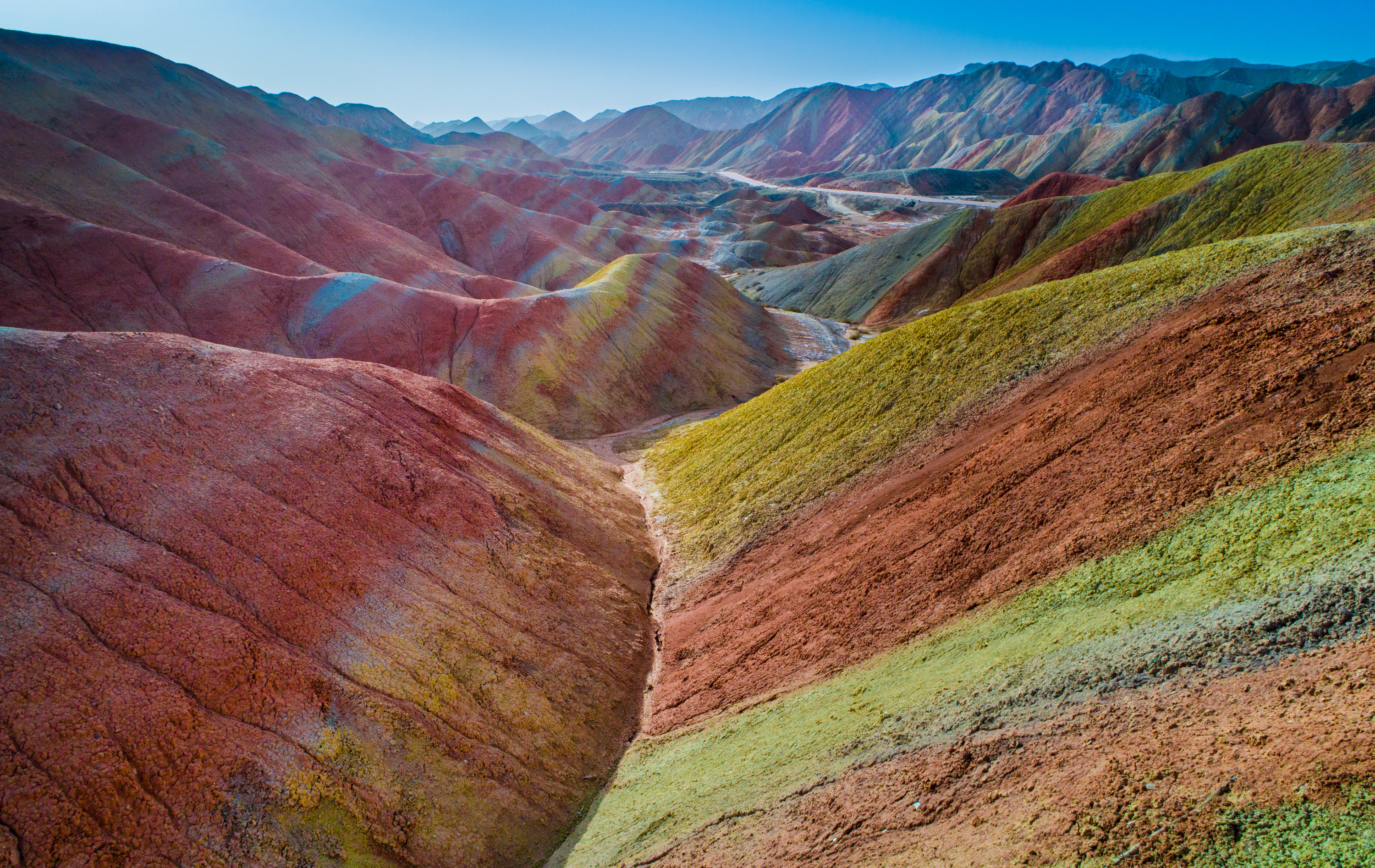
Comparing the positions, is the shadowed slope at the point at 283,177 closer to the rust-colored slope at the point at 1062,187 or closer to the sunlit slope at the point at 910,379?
the sunlit slope at the point at 910,379

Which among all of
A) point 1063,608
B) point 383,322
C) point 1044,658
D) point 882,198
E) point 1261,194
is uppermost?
point 882,198

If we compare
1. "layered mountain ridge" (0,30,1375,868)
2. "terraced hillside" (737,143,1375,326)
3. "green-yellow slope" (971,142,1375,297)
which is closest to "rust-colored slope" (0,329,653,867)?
"layered mountain ridge" (0,30,1375,868)

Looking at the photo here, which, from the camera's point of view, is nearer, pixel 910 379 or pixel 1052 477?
pixel 1052 477

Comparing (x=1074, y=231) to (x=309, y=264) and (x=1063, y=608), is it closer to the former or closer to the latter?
(x=1063, y=608)

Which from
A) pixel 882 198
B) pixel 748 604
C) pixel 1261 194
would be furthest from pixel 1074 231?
pixel 882 198

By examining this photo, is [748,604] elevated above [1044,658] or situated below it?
below

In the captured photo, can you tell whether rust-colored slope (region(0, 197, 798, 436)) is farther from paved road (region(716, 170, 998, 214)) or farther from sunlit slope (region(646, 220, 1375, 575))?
paved road (region(716, 170, 998, 214))

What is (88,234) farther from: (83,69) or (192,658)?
(83,69)

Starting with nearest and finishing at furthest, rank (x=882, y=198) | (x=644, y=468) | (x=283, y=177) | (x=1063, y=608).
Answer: (x=1063, y=608) → (x=644, y=468) → (x=283, y=177) → (x=882, y=198)
